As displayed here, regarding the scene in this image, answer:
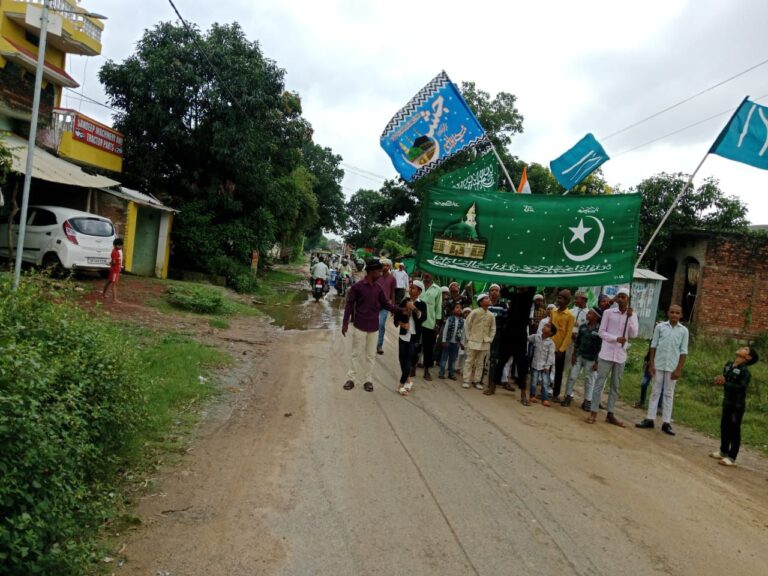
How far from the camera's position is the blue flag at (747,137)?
745 cm

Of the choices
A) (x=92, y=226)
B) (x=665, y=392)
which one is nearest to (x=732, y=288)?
(x=665, y=392)

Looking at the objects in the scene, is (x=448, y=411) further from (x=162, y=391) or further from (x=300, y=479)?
(x=162, y=391)

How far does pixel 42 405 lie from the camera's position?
3.37m

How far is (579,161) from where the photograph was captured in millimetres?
10195

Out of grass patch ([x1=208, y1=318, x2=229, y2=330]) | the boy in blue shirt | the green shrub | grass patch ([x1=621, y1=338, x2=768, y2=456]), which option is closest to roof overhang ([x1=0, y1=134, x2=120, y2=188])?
the green shrub

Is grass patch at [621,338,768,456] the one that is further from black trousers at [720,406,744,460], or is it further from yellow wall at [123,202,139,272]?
yellow wall at [123,202,139,272]

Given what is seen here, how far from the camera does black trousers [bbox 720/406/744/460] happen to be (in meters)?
6.69

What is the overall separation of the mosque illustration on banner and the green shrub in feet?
26.5

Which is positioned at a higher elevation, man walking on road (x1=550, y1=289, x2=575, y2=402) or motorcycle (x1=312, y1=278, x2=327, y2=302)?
man walking on road (x1=550, y1=289, x2=575, y2=402)

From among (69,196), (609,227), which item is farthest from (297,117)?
(609,227)

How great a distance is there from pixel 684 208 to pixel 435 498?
20860 millimetres

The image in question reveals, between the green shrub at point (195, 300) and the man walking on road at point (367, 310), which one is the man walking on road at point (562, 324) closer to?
the man walking on road at point (367, 310)

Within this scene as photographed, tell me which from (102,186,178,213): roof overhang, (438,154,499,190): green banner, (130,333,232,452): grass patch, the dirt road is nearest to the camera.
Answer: the dirt road

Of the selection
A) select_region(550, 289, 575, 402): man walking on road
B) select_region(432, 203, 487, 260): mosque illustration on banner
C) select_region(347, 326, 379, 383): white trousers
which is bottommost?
select_region(347, 326, 379, 383): white trousers
